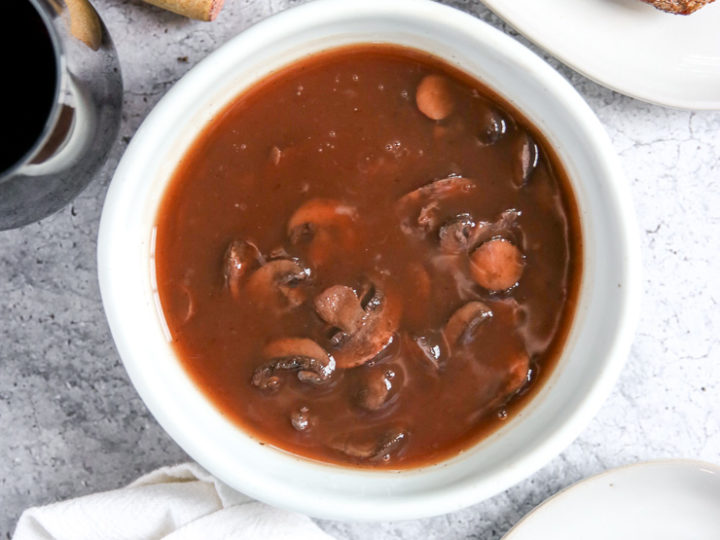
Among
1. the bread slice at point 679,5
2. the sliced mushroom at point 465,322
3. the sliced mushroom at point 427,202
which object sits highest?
the bread slice at point 679,5

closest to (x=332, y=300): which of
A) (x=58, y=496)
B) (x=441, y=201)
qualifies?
(x=441, y=201)

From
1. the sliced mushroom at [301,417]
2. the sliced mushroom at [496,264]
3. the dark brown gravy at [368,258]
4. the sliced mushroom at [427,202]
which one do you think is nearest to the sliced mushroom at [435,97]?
the dark brown gravy at [368,258]

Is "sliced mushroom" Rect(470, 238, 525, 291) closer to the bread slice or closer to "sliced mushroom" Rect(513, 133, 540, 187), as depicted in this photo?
"sliced mushroom" Rect(513, 133, 540, 187)

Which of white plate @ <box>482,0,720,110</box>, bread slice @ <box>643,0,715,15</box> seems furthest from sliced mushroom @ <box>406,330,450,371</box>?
bread slice @ <box>643,0,715,15</box>

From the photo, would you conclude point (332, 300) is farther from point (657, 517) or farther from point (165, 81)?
point (657, 517)

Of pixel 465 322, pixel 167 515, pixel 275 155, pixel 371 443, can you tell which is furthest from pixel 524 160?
pixel 167 515

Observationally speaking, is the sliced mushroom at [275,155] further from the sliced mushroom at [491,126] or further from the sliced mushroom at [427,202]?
the sliced mushroom at [491,126]

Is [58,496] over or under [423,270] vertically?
under
